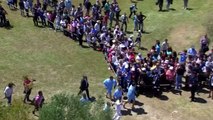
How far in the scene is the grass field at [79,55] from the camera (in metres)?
30.0

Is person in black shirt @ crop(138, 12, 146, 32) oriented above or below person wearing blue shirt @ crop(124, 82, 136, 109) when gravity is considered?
above

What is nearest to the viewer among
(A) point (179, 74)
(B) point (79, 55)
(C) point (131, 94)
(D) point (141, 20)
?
(C) point (131, 94)

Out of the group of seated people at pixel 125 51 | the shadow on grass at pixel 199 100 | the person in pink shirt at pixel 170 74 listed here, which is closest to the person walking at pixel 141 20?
the group of seated people at pixel 125 51

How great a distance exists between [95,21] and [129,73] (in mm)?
10543

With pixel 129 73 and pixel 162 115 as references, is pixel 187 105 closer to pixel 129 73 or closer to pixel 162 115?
pixel 162 115

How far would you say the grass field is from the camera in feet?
98.4

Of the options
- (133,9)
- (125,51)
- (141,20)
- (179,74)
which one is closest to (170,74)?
(179,74)

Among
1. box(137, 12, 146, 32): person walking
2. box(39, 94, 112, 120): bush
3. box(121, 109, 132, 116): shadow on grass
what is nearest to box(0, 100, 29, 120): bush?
box(39, 94, 112, 120): bush

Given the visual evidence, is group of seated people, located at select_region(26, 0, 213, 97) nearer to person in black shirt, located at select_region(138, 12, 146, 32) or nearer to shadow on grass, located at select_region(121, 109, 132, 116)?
person in black shirt, located at select_region(138, 12, 146, 32)

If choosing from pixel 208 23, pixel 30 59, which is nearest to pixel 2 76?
pixel 30 59

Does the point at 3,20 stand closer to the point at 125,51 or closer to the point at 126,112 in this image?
the point at 125,51

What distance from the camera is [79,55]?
36469 millimetres

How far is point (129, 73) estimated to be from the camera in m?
30.5

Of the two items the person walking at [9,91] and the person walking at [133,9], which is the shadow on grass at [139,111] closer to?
the person walking at [9,91]
